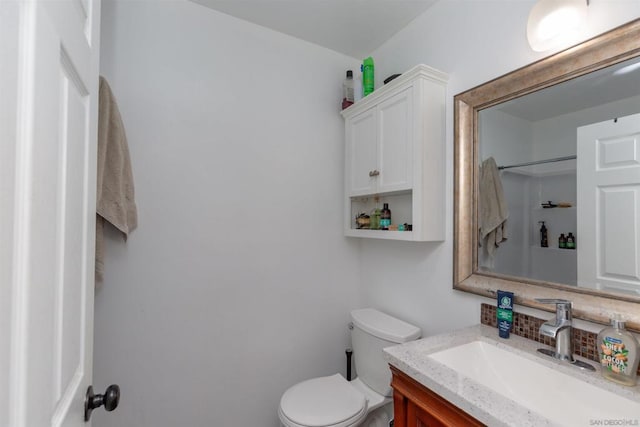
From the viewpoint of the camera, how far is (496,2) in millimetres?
1232

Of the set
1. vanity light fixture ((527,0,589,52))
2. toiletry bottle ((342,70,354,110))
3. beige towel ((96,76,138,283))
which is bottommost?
beige towel ((96,76,138,283))

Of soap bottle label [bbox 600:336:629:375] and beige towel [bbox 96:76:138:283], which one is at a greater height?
beige towel [bbox 96:76:138:283]

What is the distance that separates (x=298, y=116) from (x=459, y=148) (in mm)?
922

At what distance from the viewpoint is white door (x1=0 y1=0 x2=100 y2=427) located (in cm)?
36

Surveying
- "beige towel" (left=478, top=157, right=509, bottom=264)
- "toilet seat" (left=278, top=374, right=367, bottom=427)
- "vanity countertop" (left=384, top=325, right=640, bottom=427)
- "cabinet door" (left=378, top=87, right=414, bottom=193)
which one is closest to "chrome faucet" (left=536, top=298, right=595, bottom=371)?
"vanity countertop" (left=384, top=325, right=640, bottom=427)

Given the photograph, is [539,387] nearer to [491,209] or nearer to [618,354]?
Answer: [618,354]

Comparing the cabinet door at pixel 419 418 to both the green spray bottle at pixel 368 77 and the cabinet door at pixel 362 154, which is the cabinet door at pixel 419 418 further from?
the green spray bottle at pixel 368 77

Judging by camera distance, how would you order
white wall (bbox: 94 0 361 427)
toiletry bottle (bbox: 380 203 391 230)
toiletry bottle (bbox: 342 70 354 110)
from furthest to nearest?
1. toiletry bottle (bbox: 342 70 354 110)
2. toiletry bottle (bbox: 380 203 391 230)
3. white wall (bbox: 94 0 361 427)

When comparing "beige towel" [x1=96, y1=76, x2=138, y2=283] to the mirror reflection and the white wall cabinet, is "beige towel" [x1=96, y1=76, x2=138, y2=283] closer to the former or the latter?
the white wall cabinet

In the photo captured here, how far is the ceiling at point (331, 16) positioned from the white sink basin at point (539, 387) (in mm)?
1611

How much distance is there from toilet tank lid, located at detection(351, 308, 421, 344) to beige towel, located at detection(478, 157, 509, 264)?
20.1 inches

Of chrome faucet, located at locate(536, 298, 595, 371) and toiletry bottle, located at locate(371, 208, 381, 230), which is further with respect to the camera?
toiletry bottle, located at locate(371, 208, 381, 230)

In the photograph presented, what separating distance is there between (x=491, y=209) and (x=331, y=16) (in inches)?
50.0

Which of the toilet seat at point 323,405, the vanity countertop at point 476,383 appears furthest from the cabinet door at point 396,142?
the toilet seat at point 323,405
